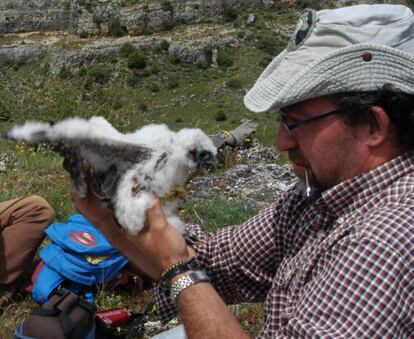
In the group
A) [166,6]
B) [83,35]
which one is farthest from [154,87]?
[83,35]

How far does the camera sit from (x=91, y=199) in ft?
6.06

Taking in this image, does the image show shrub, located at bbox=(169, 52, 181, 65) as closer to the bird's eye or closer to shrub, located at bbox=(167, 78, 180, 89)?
shrub, located at bbox=(167, 78, 180, 89)

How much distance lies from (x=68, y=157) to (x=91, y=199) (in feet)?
0.51

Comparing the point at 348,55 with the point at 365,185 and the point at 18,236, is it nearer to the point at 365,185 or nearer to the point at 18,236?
the point at 365,185

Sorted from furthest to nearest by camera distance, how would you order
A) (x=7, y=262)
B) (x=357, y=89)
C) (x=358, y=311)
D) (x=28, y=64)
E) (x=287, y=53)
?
(x=28, y=64) → (x=7, y=262) → (x=287, y=53) → (x=357, y=89) → (x=358, y=311)

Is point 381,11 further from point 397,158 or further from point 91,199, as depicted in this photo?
point 91,199

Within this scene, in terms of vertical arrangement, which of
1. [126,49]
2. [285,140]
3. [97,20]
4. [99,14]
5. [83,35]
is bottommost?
[126,49]

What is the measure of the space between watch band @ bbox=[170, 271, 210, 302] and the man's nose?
1.51 feet

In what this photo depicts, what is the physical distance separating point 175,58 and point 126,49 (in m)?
4.78

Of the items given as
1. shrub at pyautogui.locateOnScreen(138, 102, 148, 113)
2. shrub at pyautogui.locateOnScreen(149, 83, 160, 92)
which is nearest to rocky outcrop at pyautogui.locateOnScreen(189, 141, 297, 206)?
shrub at pyautogui.locateOnScreen(138, 102, 148, 113)

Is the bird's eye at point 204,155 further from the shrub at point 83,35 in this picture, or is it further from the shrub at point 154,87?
the shrub at point 83,35

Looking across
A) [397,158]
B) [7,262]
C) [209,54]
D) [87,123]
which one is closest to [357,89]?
[397,158]

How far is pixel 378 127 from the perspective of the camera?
1.71 m

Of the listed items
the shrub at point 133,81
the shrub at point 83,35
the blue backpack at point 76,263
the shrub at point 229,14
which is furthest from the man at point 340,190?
the shrub at point 229,14
